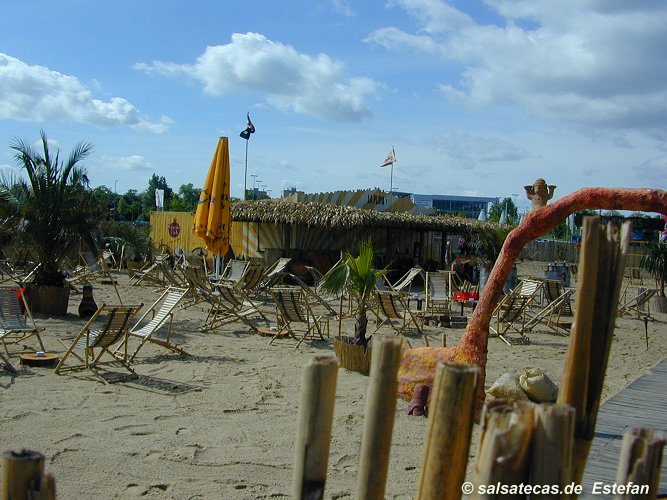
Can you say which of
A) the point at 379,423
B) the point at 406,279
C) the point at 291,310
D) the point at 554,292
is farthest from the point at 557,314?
the point at 379,423

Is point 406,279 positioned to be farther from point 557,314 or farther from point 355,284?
point 355,284

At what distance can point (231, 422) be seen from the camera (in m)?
5.39

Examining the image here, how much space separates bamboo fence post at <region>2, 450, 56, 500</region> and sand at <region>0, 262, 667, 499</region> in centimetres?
217

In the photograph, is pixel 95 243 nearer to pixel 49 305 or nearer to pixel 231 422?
pixel 49 305

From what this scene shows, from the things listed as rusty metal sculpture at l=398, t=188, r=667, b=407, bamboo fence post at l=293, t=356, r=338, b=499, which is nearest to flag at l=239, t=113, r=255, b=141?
rusty metal sculpture at l=398, t=188, r=667, b=407

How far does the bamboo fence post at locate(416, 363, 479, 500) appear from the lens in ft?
6.46

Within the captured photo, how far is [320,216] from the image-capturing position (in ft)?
61.4

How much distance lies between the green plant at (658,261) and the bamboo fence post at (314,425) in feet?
52.0

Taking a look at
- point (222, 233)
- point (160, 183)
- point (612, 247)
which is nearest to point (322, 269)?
point (222, 233)

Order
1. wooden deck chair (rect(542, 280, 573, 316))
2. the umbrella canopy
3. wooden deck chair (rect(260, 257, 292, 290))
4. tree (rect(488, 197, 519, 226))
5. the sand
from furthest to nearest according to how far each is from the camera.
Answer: tree (rect(488, 197, 519, 226))
wooden deck chair (rect(260, 257, 292, 290))
the umbrella canopy
wooden deck chair (rect(542, 280, 573, 316))
the sand

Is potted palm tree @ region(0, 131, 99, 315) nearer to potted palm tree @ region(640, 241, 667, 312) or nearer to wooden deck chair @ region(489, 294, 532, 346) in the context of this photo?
wooden deck chair @ region(489, 294, 532, 346)

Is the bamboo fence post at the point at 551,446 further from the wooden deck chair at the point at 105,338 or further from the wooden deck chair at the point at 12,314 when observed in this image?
the wooden deck chair at the point at 12,314

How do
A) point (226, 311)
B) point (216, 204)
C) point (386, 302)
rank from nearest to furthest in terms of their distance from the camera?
point (386, 302)
point (226, 311)
point (216, 204)

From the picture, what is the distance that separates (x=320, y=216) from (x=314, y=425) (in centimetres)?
1661
